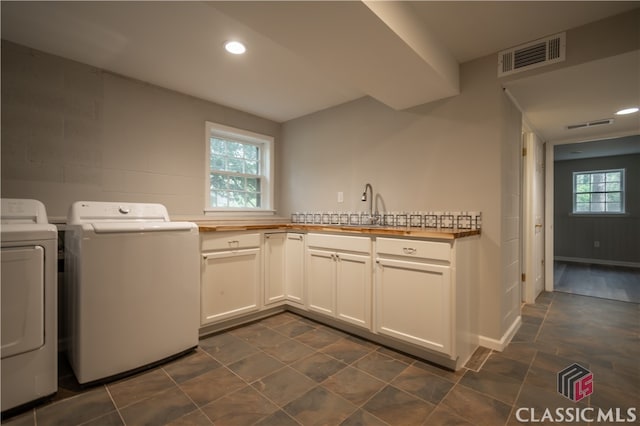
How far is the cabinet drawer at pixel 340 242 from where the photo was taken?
7.83ft

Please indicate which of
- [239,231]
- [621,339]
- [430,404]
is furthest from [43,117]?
[621,339]

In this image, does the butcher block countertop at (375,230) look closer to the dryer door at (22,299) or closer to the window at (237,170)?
the window at (237,170)

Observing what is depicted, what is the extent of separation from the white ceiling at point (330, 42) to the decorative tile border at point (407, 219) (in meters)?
1.00

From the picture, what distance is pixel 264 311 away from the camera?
9.80 ft

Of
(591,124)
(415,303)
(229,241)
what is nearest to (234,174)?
(229,241)

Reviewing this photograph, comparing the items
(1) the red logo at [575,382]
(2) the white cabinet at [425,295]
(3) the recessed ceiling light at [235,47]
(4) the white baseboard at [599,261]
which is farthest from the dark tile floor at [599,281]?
(3) the recessed ceiling light at [235,47]

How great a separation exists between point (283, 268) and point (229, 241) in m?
0.71

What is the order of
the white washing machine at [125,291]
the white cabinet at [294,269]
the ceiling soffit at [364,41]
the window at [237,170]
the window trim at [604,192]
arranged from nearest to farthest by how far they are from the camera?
1. the ceiling soffit at [364,41]
2. the white washing machine at [125,291]
3. the white cabinet at [294,269]
4. the window at [237,170]
5. the window trim at [604,192]

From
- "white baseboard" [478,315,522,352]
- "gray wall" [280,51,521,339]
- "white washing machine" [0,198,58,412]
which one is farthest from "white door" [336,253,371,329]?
"white washing machine" [0,198,58,412]

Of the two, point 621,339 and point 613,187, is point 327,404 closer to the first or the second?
point 621,339

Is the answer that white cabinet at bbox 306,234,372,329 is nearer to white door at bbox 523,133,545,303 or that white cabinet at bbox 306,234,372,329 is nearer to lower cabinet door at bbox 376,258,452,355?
lower cabinet door at bbox 376,258,452,355

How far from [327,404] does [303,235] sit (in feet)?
5.11

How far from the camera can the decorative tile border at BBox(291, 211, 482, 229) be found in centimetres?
240

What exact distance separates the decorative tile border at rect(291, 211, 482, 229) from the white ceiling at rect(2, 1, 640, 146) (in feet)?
3.29
